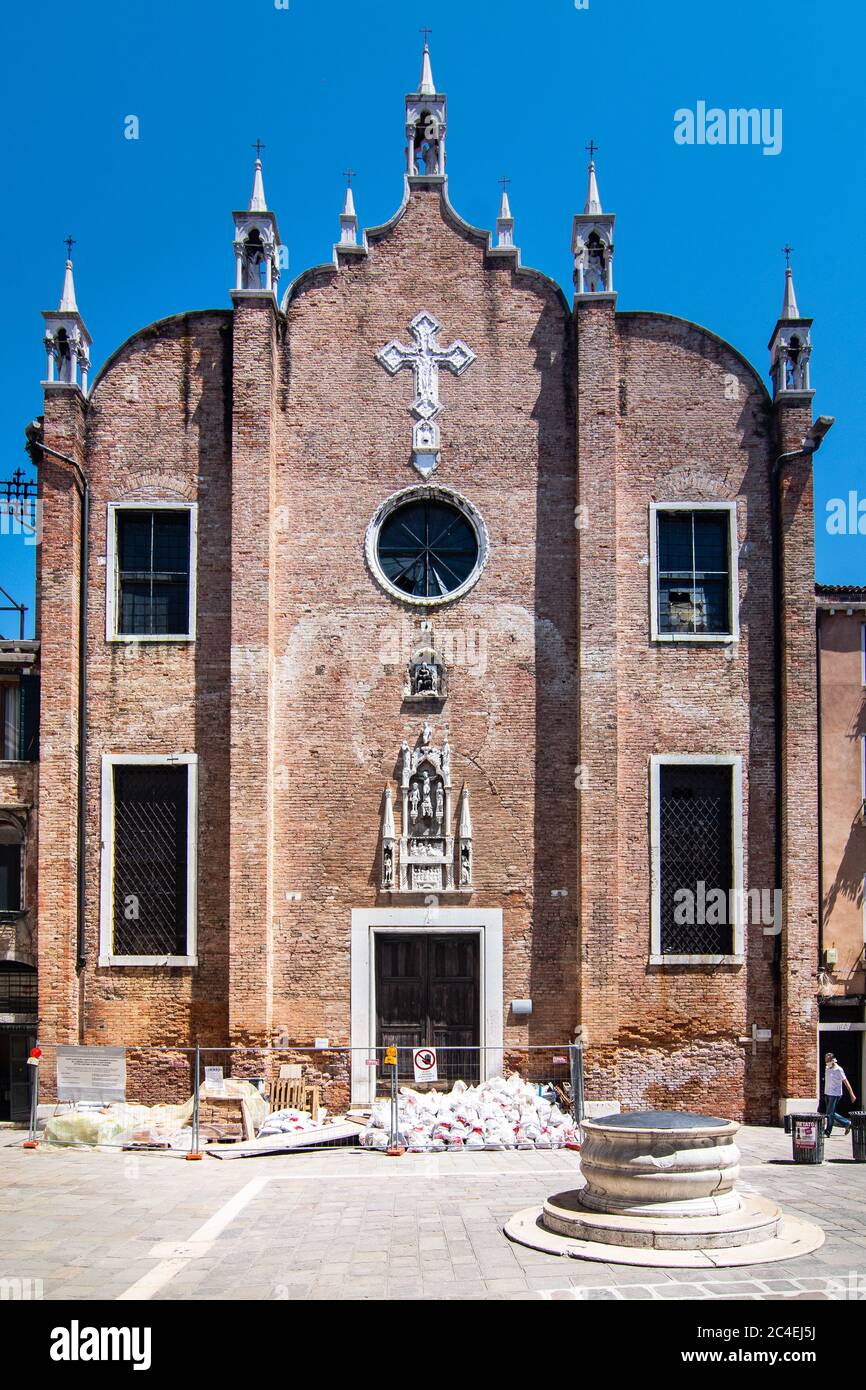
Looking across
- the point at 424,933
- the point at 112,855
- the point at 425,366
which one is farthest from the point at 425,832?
the point at 425,366

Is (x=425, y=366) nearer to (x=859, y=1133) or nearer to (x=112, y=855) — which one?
(x=112, y=855)

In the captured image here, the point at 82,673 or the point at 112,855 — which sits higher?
the point at 82,673

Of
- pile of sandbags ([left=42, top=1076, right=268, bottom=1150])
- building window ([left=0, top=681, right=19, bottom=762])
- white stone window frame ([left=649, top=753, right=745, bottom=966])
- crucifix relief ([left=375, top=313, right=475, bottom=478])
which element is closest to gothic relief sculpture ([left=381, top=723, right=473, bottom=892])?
white stone window frame ([left=649, top=753, right=745, bottom=966])

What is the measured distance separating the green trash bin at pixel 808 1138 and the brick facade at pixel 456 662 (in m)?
3.45

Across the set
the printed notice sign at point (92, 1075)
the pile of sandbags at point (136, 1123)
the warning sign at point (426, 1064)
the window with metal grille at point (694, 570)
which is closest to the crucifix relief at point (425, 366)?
the window with metal grille at point (694, 570)

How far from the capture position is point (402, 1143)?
17312 millimetres

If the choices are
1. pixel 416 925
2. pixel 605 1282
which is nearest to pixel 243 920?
pixel 416 925

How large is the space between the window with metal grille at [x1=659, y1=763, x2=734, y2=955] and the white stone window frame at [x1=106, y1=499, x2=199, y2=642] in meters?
8.51

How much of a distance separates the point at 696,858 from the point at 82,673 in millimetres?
10875

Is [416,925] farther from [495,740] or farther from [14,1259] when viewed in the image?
[14,1259]

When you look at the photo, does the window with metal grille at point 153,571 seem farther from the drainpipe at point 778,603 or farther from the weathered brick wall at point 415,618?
the drainpipe at point 778,603

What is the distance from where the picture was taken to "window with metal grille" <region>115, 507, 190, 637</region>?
69.5 ft

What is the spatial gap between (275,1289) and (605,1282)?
2635 mm

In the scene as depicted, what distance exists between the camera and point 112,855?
67.5ft
